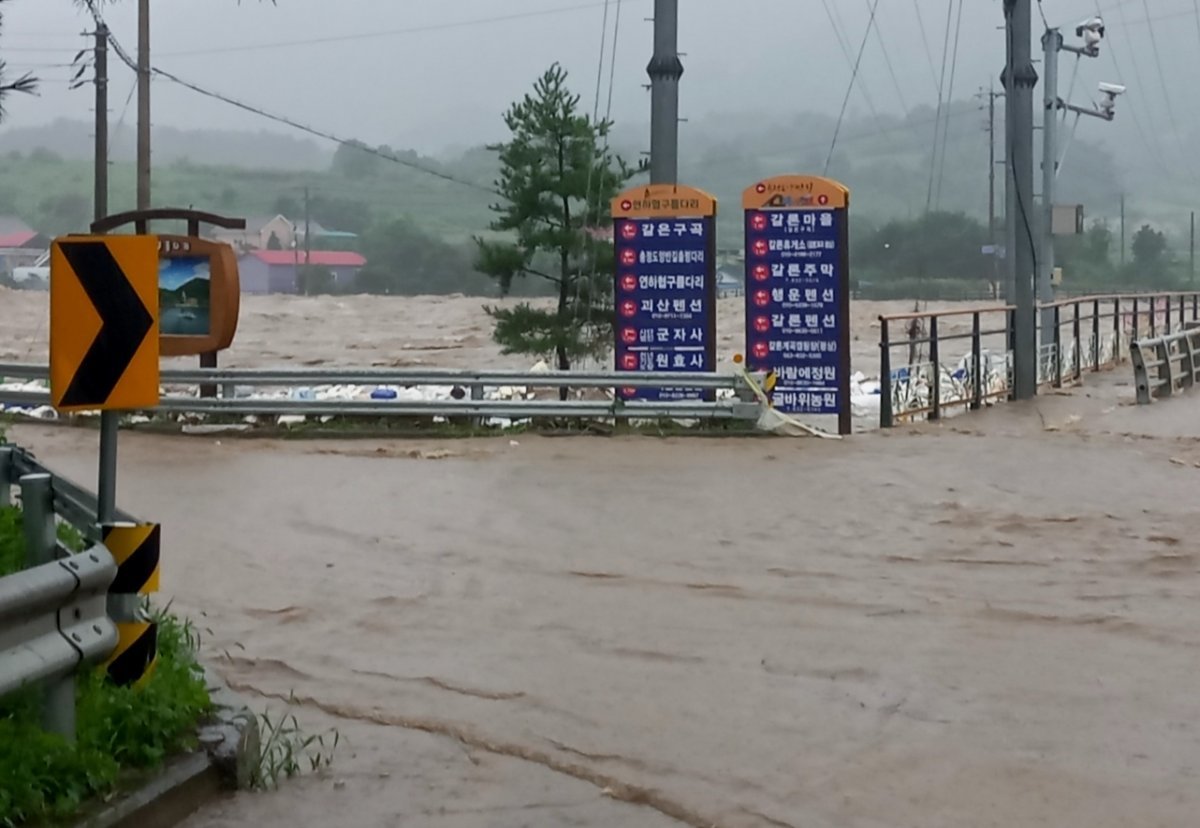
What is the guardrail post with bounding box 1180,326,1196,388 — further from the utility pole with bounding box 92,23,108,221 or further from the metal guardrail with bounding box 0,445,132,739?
the metal guardrail with bounding box 0,445,132,739

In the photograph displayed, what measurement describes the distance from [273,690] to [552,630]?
5.93 feet

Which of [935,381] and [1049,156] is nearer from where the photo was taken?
[935,381]

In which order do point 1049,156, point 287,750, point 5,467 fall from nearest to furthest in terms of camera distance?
point 287,750, point 5,467, point 1049,156

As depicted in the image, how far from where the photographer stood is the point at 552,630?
28.6ft

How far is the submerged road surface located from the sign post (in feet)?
4.79

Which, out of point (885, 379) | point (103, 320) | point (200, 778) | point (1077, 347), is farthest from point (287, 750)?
point (1077, 347)

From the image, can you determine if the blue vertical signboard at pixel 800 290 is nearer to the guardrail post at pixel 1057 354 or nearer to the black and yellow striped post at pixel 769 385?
the black and yellow striped post at pixel 769 385

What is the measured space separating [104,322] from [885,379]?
1484 centimetres

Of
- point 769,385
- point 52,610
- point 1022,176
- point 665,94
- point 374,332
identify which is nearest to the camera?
point 52,610

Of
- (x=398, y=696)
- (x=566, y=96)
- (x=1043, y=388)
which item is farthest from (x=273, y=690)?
(x=1043, y=388)

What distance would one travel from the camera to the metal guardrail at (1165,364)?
2336 cm

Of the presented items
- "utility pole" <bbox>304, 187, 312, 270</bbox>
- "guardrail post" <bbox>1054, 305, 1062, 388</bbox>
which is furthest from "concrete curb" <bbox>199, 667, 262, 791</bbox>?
"utility pole" <bbox>304, 187, 312, 270</bbox>

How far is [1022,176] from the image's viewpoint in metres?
24.9

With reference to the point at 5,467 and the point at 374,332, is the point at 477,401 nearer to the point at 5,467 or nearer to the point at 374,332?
the point at 5,467
